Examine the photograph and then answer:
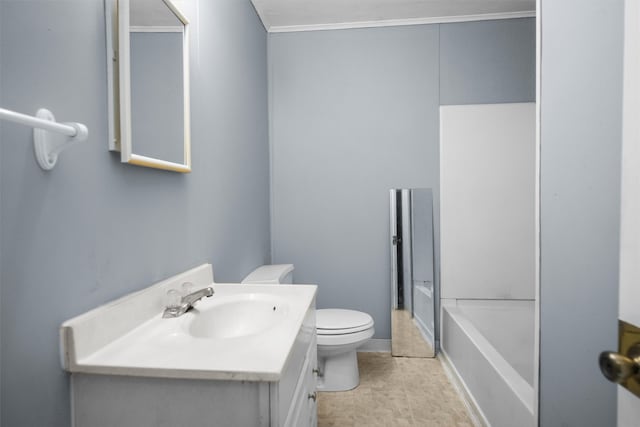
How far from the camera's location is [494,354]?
72.9 inches

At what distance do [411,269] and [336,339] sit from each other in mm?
914

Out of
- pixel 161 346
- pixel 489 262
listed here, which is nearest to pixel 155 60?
pixel 161 346

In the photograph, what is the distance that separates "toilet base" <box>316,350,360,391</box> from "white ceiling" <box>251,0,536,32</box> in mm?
2318

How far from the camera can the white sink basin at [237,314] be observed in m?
1.19

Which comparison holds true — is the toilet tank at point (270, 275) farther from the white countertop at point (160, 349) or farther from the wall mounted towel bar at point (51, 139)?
the wall mounted towel bar at point (51, 139)

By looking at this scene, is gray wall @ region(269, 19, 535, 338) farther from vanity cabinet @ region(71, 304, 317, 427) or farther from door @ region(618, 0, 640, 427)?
door @ region(618, 0, 640, 427)

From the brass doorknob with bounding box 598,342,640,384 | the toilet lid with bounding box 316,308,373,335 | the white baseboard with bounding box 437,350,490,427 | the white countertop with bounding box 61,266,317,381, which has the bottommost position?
the white baseboard with bounding box 437,350,490,427

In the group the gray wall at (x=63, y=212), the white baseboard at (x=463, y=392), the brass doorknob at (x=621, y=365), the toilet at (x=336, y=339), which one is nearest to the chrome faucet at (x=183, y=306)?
the gray wall at (x=63, y=212)

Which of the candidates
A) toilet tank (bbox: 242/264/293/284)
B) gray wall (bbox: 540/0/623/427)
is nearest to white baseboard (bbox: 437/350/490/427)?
gray wall (bbox: 540/0/623/427)

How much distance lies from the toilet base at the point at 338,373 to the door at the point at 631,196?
1771 millimetres

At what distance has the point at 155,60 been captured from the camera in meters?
1.19

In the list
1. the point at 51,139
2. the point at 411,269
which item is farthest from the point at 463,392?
the point at 51,139

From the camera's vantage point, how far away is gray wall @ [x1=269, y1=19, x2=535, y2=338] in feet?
8.77

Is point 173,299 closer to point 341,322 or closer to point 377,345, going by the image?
point 341,322
